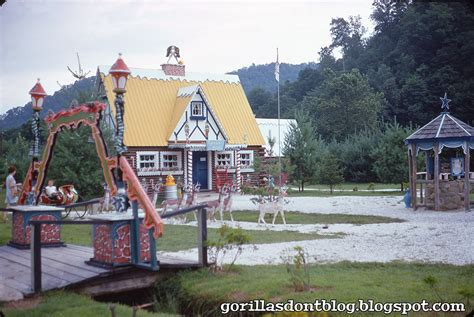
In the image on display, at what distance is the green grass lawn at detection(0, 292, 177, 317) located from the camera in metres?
4.73

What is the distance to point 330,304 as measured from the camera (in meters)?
4.94

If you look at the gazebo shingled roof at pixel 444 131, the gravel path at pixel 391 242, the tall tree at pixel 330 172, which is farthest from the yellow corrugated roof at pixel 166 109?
the gazebo shingled roof at pixel 444 131

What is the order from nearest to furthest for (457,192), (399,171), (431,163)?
(457,192), (431,163), (399,171)

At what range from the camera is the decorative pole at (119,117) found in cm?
602

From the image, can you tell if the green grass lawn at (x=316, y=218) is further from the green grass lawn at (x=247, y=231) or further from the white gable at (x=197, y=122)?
the white gable at (x=197, y=122)

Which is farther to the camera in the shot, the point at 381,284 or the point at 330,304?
the point at 381,284

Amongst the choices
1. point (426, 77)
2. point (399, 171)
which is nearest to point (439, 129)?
point (399, 171)

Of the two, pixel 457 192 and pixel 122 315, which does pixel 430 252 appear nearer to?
pixel 122 315

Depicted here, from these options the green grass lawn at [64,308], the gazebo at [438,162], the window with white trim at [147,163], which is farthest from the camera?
the window with white trim at [147,163]

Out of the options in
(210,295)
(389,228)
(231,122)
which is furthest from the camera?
(231,122)

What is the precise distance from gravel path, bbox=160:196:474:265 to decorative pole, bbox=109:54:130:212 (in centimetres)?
→ 211

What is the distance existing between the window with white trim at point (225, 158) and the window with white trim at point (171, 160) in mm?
1952

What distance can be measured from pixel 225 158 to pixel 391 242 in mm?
Result: 14583

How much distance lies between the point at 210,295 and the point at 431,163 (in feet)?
40.6
